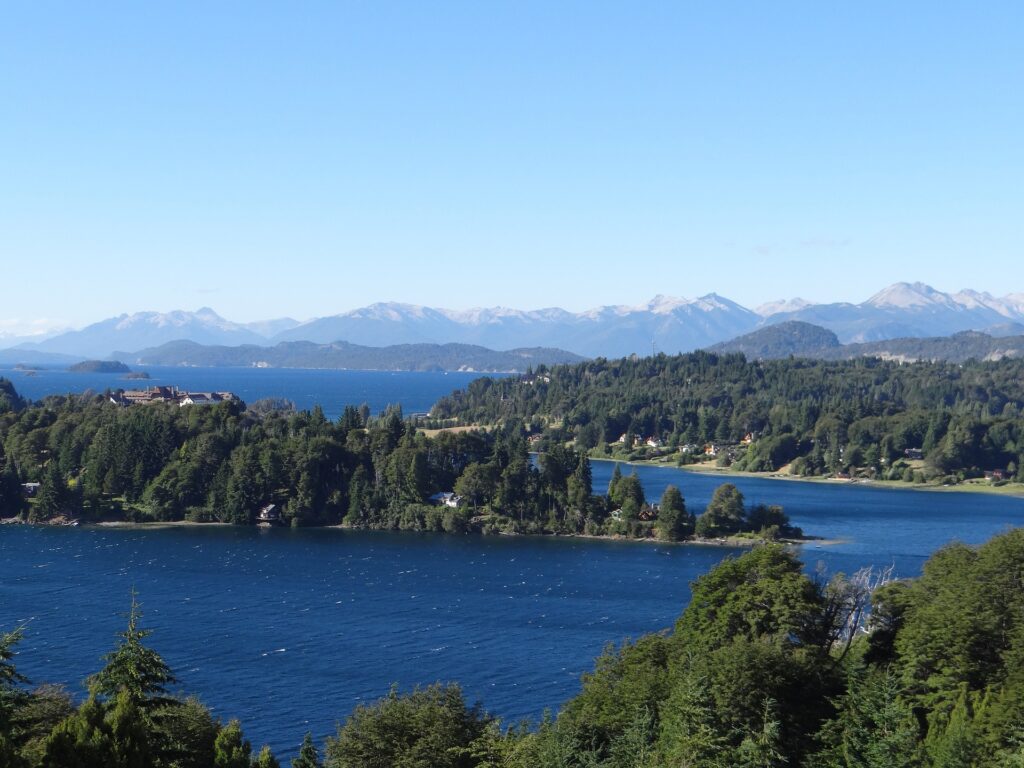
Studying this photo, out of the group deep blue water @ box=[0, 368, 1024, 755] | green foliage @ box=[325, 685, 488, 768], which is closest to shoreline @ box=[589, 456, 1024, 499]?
deep blue water @ box=[0, 368, 1024, 755]

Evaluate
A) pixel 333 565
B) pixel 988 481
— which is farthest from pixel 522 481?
pixel 988 481

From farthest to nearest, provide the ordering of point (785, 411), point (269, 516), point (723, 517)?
1. point (785, 411)
2. point (269, 516)
3. point (723, 517)

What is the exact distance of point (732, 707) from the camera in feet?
61.9

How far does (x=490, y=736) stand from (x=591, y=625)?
58.7 feet

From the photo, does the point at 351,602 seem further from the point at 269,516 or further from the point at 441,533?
the point at 269,516

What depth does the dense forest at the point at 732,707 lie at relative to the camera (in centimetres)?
1691

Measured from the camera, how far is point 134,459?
62.9m

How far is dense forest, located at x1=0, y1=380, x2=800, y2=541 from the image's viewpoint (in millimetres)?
57125

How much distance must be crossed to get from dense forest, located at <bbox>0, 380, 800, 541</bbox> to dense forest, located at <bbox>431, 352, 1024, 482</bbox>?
33489 mm

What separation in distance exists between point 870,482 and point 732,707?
68.7 meters

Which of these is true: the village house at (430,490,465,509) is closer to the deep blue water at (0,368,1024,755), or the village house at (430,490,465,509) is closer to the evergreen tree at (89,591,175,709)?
the deep blue water at (0,368,1024,755)

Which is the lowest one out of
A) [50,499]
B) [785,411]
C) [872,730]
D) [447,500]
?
[50,499]

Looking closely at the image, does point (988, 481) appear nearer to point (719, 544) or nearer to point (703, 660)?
point (719, 544)

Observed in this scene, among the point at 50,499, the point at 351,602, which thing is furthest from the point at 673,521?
the point at 50,499
